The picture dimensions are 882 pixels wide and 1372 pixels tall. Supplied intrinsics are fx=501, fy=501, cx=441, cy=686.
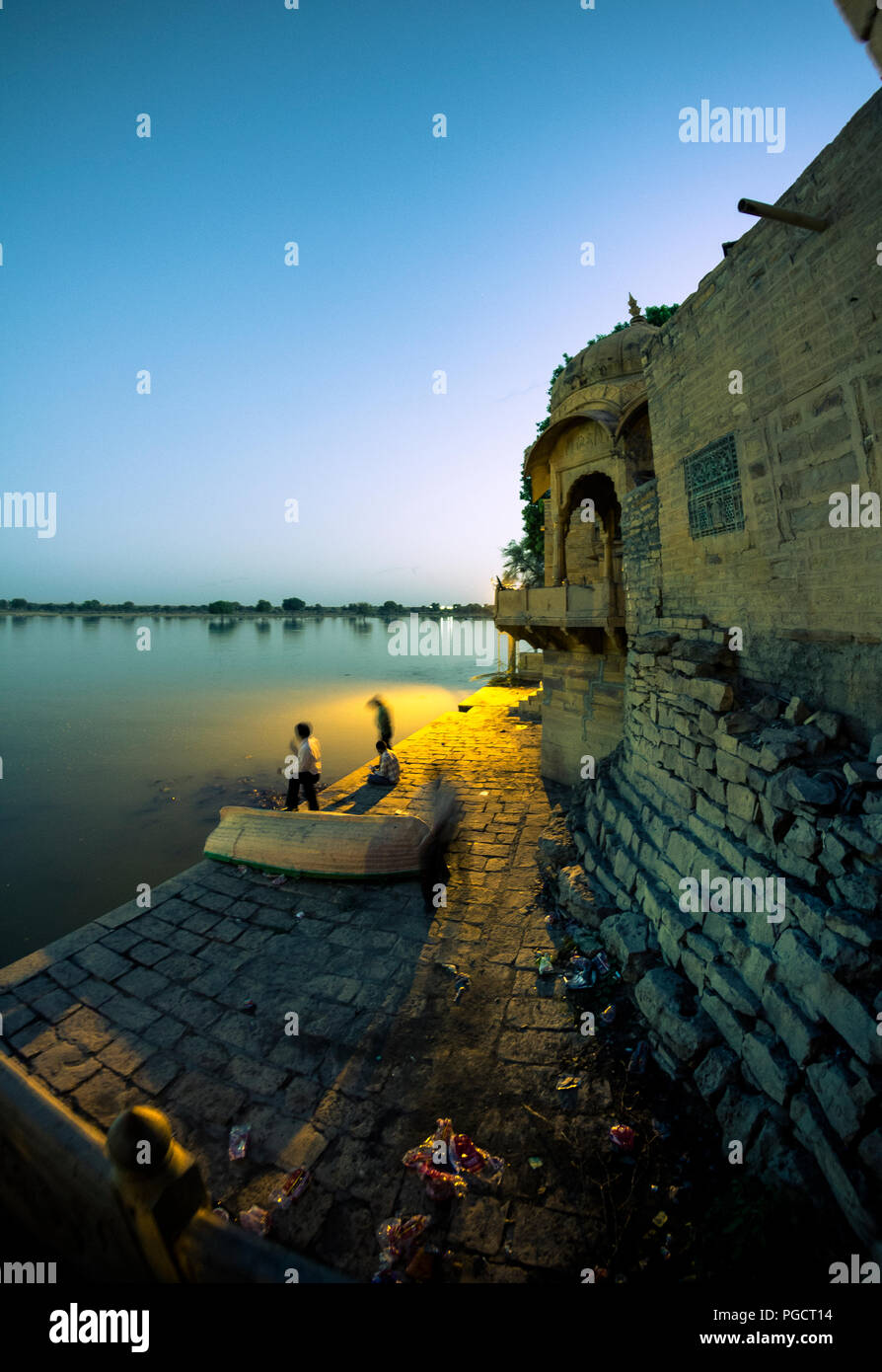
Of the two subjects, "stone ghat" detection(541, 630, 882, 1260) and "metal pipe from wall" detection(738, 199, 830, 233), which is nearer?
"stone ghat" detection(541, 630, 882, 1260)

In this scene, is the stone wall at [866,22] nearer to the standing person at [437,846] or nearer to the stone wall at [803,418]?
the stone wall at [803,418]

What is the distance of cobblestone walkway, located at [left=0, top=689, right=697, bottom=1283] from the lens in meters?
2.80

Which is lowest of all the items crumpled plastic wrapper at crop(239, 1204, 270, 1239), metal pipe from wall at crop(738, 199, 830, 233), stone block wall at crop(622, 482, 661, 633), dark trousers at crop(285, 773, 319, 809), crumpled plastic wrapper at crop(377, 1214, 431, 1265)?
crumpled plastic wrapper at crop(377, 1214, 431, 1265)

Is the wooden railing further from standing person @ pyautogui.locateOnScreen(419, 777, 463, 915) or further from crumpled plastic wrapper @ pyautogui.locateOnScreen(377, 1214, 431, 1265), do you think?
standing person @ pyautogui.locateOnScreen(419, 777, 463, 915)

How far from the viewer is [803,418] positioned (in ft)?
Result: 12.3

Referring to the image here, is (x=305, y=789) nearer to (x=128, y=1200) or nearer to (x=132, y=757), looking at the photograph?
(x=128, y=1200)

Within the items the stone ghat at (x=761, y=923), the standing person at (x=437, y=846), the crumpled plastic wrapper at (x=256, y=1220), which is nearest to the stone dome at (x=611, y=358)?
the stone ghat at (x=761, y=923)

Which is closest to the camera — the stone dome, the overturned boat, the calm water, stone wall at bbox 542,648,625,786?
the overturned boat

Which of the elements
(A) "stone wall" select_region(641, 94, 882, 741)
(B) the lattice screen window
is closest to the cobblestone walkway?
(A) "stone wall" select_region(641, 94, 882, 741)

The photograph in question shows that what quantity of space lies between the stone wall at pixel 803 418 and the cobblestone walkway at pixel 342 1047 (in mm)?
3370

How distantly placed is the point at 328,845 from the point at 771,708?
5.09 m

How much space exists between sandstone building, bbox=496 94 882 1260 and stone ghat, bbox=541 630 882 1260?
1 cm

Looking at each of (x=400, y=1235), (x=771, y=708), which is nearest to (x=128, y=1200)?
(x=400, y=1235)

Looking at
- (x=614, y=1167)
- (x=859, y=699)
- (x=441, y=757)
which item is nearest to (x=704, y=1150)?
(x=614, y=1167)
